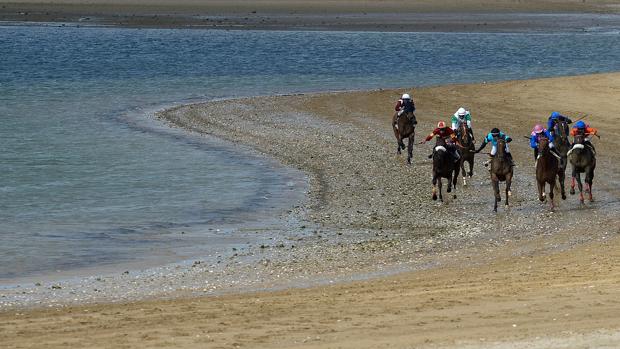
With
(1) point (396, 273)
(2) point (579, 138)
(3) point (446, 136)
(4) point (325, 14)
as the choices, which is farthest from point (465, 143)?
(4) point (325, 14)

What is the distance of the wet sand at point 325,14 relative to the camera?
80.2 m

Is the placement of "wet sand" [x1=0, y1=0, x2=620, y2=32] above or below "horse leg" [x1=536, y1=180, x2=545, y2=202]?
above

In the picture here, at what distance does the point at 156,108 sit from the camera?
148 ft

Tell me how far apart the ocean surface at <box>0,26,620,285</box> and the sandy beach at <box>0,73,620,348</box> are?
1.75 meters

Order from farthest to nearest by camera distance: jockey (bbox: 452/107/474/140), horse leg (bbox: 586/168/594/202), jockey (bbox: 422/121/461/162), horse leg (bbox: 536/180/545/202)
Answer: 1. jockey (bbox: 452/107/474/140)
2. jockey (bbox: 422/121/461/162)
3. horse leg (bbox: 586/168/594/202)
4. horse leg (bbox: 536/180/545/202)

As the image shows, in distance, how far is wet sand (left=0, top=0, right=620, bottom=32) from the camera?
263ft

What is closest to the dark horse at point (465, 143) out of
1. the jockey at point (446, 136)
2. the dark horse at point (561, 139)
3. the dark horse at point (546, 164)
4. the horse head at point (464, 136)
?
the horse head at point (464, 136)

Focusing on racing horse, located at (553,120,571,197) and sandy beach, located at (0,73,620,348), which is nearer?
sandy beach, located at (0,73,620,348)

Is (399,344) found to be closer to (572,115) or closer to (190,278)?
(190,278)

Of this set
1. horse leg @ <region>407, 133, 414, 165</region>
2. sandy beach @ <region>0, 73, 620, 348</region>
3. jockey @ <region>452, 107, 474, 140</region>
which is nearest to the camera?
sandy beach @ <region>0, 73, 620, 348</region>

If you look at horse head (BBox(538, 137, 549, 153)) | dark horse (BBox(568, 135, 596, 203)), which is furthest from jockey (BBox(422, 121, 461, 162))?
dark horse (BBox(568, 135, 596, 203))

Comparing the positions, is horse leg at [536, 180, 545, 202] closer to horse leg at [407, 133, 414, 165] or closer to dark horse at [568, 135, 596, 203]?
dark horse at [568, 135, 596, 203]

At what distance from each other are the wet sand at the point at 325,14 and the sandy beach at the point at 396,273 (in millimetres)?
44364

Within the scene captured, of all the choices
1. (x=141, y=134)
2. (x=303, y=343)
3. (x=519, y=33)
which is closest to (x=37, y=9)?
(x=519, y=33)
